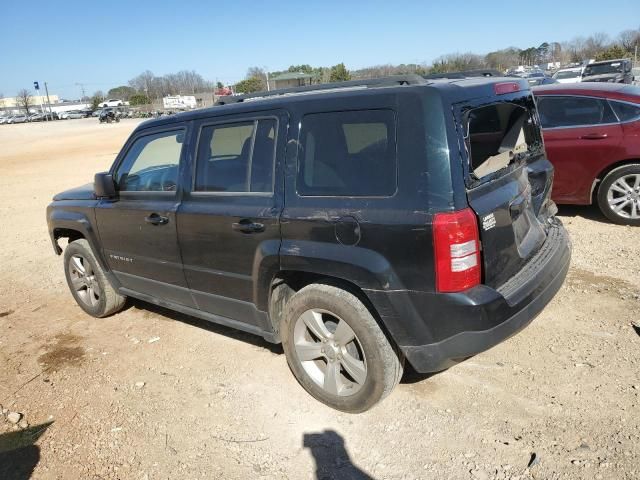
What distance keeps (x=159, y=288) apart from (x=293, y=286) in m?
1.41

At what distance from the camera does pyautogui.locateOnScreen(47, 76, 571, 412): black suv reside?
8.41 feet

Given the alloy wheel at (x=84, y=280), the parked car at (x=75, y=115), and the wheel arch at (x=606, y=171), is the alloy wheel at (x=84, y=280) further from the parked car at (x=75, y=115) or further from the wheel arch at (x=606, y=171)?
the parked car at (x=75, y=115)

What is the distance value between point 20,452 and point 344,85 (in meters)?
3.00

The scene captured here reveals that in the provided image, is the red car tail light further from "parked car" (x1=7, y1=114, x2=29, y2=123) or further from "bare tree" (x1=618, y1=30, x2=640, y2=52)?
"parked car" (x1=7, y1=114, x2=29, y2=123)

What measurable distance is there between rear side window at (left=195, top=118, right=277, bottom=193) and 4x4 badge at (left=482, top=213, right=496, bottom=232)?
1.29 meters

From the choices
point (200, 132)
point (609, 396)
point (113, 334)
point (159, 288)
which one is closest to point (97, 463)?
point (159, 288)

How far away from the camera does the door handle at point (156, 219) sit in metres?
3.80

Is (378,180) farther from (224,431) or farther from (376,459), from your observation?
(224,431)

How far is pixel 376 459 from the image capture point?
108 inches

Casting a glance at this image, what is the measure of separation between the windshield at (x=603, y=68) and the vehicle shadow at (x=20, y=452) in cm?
2473

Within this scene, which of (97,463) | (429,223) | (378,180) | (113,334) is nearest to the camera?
(429,223)

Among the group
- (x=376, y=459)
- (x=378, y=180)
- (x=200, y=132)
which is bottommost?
(x=376, y=459)

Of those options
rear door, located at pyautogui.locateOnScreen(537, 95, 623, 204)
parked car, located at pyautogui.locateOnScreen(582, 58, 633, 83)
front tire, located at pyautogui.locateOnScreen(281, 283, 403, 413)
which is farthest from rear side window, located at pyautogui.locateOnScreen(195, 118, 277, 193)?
parked car, located at pyautogui.locateOnScreen(582, 58, 633, 83)

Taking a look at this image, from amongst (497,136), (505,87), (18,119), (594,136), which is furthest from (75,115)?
(505,87)
